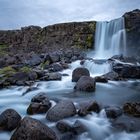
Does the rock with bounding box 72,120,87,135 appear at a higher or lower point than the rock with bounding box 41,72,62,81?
higher

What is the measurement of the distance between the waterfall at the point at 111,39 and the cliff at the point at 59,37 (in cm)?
80

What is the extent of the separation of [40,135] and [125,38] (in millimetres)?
27006

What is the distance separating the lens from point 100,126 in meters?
9.24

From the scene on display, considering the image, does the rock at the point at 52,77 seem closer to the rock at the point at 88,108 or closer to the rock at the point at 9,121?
the rock at the point at 88,108

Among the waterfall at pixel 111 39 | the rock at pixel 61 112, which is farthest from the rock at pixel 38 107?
the waterfall at pixel 111 39

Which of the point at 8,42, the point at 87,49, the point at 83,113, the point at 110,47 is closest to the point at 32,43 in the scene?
the point at 8,42

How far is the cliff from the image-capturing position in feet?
110

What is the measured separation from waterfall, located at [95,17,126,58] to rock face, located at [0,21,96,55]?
2303 mm

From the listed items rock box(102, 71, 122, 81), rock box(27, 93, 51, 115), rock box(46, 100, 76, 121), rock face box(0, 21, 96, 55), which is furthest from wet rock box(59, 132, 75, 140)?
rock face box(0, 21, 96, 55)

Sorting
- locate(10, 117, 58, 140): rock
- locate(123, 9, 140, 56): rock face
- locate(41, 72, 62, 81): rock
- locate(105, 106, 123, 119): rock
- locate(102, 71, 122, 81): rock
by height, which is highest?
locate(123, 9, 140, 56): rock face

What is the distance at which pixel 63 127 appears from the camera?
28.0ft

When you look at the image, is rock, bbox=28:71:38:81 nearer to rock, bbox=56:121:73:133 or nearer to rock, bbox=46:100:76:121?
rock, bbox=46:100:76:121

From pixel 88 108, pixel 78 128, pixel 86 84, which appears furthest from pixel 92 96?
pixel 78 128

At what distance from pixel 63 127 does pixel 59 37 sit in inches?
1346
